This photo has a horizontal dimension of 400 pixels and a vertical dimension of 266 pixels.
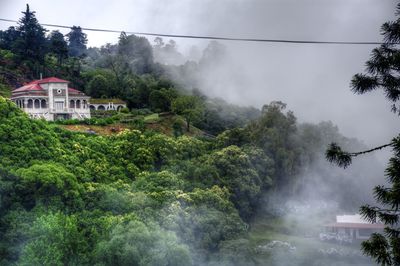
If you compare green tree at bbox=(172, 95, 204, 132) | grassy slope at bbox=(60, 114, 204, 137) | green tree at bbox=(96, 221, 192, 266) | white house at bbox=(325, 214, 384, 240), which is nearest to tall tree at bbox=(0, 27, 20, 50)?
grassy slope at bbox=(60, 114, 204, 137)

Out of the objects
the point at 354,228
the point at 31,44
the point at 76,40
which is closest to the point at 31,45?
the point at 31,44

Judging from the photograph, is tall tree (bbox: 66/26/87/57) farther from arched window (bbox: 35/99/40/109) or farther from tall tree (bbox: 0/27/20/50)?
arched window (bbox: 35/99/40/109)

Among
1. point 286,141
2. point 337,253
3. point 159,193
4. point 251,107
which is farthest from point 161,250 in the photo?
point 251,107

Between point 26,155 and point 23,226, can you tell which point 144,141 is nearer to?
point 26,155

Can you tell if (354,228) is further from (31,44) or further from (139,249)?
(31,44)

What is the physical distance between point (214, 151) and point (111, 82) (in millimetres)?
13746

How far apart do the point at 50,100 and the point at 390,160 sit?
27178 millimetres

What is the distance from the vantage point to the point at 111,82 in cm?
3950

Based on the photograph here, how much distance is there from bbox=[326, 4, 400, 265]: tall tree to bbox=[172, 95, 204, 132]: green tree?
2632cm

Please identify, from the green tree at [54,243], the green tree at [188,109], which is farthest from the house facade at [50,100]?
the green tree at [54,243]

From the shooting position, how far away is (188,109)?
3397cm

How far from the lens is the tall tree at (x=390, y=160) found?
6.70 metres

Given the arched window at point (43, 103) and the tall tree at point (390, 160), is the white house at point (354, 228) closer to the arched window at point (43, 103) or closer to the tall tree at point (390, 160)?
the arched window at point (43, 103)

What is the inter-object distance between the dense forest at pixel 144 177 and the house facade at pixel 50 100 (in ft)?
7.56
